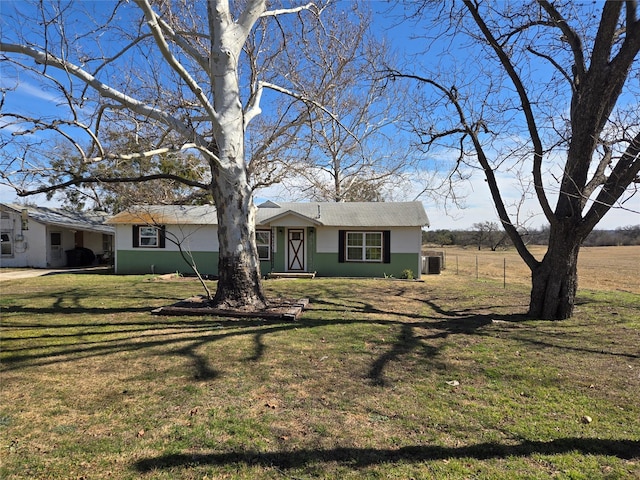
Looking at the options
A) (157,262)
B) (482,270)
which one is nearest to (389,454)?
(157,262)

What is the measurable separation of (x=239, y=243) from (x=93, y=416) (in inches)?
198

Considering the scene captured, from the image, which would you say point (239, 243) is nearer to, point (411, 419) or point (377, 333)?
point (377, 333)

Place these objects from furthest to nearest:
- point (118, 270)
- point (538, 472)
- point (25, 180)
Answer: point (118, 270), point (25, 180), point (538, 472)

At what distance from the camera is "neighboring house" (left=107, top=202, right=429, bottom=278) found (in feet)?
60.1

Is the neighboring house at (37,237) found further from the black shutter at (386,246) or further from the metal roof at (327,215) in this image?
the black shutter at (386,246)

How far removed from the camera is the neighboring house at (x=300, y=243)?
18328 millimetres

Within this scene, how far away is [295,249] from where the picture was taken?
752 inches

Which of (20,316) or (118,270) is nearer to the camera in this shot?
(20,316)

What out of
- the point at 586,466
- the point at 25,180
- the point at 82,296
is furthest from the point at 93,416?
the point at 82,296

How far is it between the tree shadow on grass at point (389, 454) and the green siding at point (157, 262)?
54.4ft

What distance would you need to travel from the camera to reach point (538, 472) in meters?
2.85

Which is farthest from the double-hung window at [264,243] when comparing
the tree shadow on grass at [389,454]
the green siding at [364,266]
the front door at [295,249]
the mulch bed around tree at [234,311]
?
the tree shadow on grass at [389,454]

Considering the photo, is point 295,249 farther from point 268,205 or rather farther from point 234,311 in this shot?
point 234,311

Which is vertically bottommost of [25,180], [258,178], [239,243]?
[239,243]
